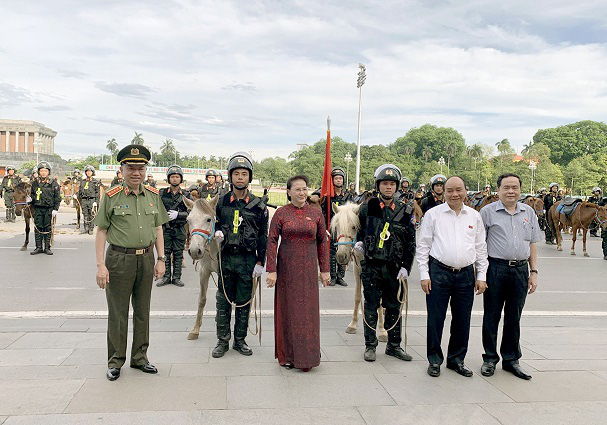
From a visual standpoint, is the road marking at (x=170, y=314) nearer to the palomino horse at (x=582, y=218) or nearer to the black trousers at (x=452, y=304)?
the black trousers at (x=452, y=304)

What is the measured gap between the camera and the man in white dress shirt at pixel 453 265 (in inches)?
195

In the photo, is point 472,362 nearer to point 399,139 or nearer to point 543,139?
point 543,139

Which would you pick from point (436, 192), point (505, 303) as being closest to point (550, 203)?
point (436, 192)

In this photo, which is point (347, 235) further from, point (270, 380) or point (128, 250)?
point (128, 250)

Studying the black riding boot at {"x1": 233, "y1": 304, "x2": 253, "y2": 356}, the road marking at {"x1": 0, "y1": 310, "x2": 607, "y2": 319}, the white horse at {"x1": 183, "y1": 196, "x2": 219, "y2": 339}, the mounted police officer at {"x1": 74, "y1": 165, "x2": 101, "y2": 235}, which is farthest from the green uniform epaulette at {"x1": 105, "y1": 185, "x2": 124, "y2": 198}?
the mounted police officer at {"x1": 74, "y1": 165, "x2": 101, "y2": 235}

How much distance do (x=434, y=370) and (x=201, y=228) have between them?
9.79 ft

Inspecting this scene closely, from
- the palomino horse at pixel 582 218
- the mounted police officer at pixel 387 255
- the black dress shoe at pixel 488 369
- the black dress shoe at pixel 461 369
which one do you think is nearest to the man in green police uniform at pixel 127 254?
the mounted police officer at pixel 387 255

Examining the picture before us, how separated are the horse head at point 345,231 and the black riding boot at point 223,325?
1443 mm

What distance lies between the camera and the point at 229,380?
4762 millimetres

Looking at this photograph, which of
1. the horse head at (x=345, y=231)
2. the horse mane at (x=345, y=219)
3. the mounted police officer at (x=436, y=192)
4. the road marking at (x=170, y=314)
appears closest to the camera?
the horse head at (x=345, y=231)

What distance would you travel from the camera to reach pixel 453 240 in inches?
195

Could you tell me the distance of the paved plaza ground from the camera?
4.05 meters

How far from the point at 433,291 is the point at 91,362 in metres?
3.64

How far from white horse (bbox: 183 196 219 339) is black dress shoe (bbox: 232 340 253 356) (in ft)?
2.33
